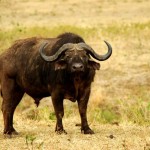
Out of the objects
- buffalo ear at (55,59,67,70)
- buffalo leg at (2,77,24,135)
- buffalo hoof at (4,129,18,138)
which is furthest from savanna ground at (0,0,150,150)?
buffalo ear at (55,59,67,70)

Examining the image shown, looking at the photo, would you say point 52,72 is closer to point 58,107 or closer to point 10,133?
point 58,107

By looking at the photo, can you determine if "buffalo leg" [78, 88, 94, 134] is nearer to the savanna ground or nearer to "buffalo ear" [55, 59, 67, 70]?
the savanna ground

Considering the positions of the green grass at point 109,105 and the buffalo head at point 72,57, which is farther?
the green grass at point 109,105

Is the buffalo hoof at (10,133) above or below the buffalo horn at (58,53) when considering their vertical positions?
below

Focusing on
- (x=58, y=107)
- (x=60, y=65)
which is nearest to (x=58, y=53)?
(x=60, y=65)

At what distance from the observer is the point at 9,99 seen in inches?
454

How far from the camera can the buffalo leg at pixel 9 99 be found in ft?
37.4

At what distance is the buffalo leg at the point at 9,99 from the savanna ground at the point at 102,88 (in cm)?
28

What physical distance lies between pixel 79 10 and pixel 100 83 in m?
29.5

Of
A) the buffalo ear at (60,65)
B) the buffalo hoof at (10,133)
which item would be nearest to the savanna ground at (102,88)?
the buffalo hoof at (10,133)

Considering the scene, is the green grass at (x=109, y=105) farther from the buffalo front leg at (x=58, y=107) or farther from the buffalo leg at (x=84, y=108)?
the buffalo front leg at (x=58, y=107)

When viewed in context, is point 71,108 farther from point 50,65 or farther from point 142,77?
point 50,65

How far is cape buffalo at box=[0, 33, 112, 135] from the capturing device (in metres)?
10.5

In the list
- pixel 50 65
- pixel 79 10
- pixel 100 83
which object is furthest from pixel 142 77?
pixel 79 10
